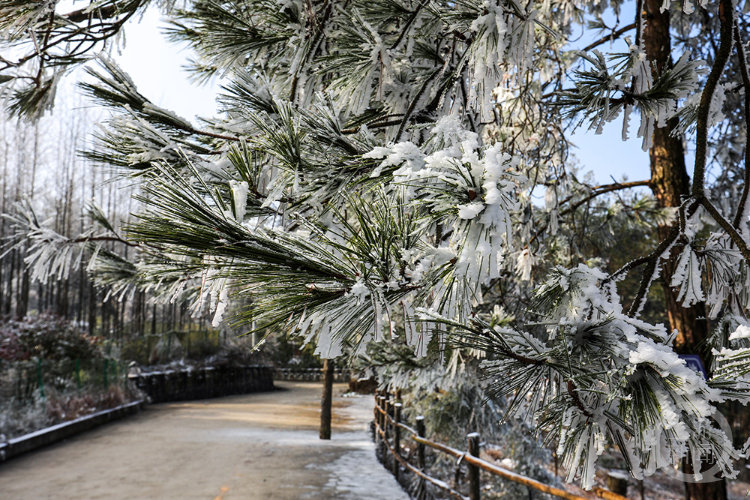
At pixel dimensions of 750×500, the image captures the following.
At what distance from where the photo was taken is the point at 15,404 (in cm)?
830

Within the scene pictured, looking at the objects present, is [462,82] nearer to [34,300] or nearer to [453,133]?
[453,133]

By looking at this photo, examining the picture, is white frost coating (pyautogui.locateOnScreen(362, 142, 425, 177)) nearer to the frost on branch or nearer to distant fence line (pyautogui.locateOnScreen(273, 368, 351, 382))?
the frost on branch

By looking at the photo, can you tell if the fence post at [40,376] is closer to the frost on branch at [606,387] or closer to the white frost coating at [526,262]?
the white frost coating at [526,262]

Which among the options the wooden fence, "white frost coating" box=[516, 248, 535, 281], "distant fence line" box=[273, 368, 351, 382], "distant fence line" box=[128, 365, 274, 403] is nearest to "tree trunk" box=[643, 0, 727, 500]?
"white frost coating" box=[516, 248, 535, 281]

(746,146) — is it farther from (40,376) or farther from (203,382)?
(203,382)

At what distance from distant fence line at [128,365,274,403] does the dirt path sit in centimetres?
274

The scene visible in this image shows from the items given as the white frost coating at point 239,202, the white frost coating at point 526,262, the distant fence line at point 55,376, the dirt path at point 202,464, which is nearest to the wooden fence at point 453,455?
the dirt path at point 202,464

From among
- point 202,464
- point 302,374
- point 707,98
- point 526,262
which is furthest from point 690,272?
point 302,374

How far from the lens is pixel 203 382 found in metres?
16.7

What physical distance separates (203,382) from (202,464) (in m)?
10.6

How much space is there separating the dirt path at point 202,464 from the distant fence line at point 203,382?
2739 millimetres

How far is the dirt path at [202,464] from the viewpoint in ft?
18.1

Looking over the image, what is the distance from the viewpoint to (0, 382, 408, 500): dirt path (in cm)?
550

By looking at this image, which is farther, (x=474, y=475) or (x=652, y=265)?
(x=474, y=475)
